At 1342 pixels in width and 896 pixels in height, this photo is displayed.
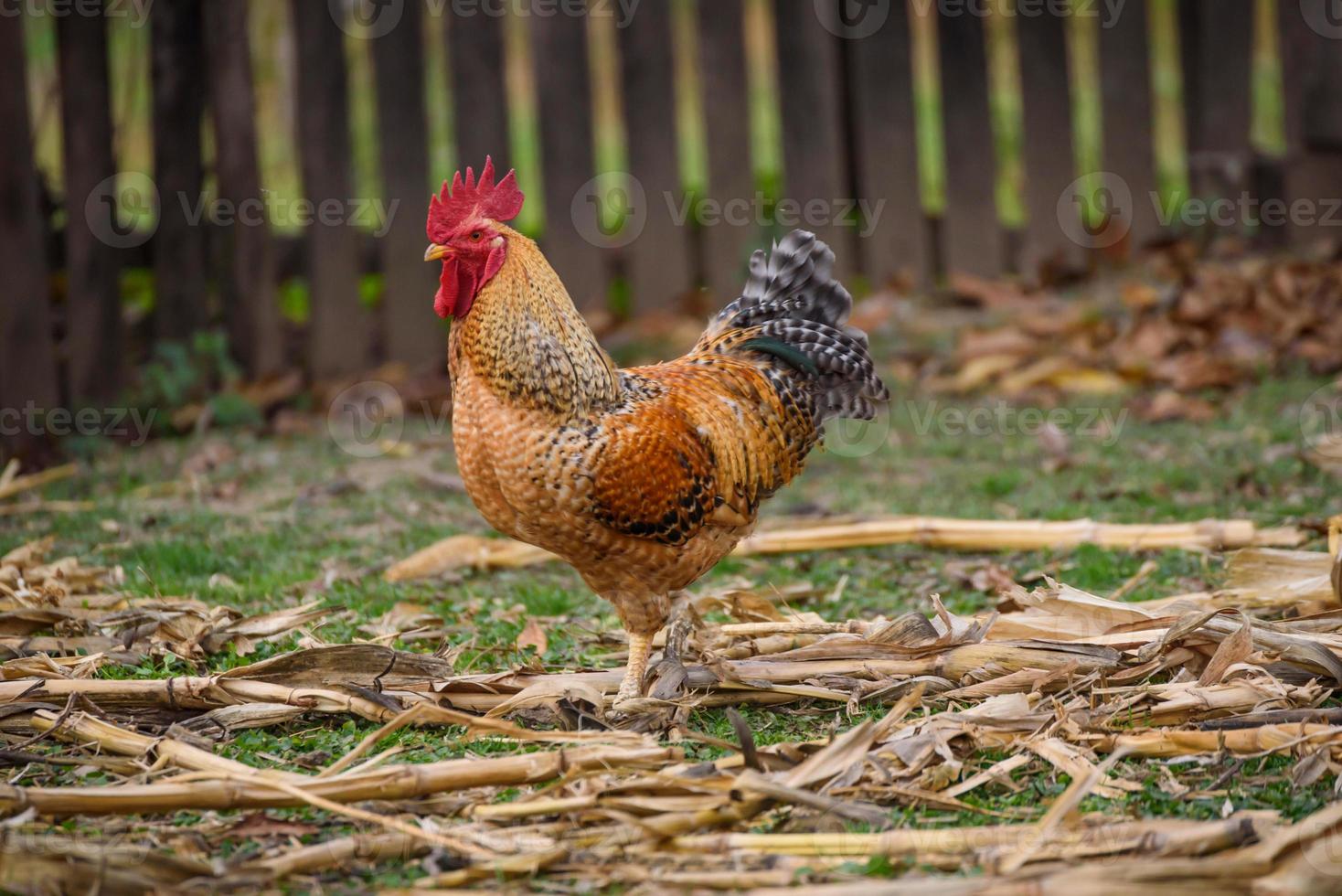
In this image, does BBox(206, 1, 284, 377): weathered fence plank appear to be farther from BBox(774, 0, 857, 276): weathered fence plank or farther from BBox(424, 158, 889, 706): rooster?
BBox(424, 158, 889, 706): rooster

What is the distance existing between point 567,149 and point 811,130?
5.10 ft

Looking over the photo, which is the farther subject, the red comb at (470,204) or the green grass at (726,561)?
the red comb at (470,204)

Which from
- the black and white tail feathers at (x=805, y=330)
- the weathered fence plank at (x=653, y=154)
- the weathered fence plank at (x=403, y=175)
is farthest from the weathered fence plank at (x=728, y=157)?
the black and white tail feathers at (x=805, y=330)

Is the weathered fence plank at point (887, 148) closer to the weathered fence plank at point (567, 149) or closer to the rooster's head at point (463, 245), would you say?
the weathered fence plank at point (567, 149)

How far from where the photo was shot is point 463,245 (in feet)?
11.9

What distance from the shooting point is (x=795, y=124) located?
329 inches

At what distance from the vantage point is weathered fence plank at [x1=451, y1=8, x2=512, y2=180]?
308 inches

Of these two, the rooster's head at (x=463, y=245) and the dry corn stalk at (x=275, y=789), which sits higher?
the rooster's head at (x=463, y=245)

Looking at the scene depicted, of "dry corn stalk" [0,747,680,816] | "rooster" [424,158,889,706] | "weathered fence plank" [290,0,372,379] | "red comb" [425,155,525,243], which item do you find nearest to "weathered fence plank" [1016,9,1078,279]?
"weathered fence plank" [290,0,372,379]

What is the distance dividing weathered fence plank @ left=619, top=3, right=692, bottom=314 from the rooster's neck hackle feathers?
446 centimetres

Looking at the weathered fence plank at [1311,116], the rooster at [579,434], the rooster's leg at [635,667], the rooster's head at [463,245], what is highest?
the weathered fence plank at [1311,116]

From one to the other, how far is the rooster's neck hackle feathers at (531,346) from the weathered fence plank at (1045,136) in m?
5.65

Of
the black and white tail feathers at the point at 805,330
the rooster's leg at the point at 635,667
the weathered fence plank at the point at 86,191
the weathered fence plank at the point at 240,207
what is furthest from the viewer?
the weathered fence plank at the point at 240,207

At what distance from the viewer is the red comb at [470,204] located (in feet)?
12.0
